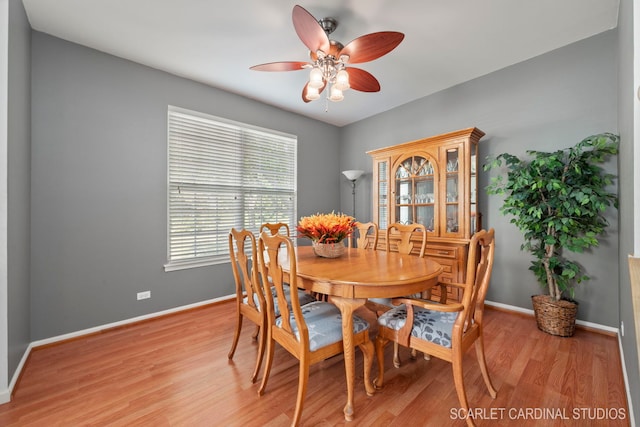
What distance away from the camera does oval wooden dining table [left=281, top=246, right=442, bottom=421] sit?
1.48 meters

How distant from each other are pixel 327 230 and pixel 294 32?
1.77 metres

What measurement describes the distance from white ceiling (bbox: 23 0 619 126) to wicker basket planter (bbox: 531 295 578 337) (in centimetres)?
243

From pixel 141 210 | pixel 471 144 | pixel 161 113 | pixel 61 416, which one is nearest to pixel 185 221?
pixel 141 210

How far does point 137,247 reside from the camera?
279cm

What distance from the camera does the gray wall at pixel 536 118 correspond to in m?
2.43

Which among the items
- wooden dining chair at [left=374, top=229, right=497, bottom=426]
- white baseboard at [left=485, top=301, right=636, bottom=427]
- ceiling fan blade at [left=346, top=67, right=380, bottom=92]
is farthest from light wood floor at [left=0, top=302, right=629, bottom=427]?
ceiling fan blade at [left=346, top=67, right=380, bottom=92]

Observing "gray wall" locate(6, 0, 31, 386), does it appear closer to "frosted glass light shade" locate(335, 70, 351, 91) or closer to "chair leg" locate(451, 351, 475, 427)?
"frosted glass light shade" locate(335, 70, 351, 91)

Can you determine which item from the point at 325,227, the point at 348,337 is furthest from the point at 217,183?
the point at 348,337

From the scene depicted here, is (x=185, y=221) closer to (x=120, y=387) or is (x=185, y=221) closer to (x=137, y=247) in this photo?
(x=137, y=247)

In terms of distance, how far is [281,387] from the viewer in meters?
1.77

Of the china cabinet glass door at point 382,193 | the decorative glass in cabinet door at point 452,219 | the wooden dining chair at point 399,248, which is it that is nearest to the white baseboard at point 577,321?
the decorative glass in cabinet door at point 452,219

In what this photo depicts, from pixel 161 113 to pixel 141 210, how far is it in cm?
108

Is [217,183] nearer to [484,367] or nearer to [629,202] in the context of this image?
[484,367]

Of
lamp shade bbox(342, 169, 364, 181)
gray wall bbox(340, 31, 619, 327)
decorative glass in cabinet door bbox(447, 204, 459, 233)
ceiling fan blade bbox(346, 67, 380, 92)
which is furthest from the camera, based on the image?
lamp shade bbox(342, 169, 364, 181)
